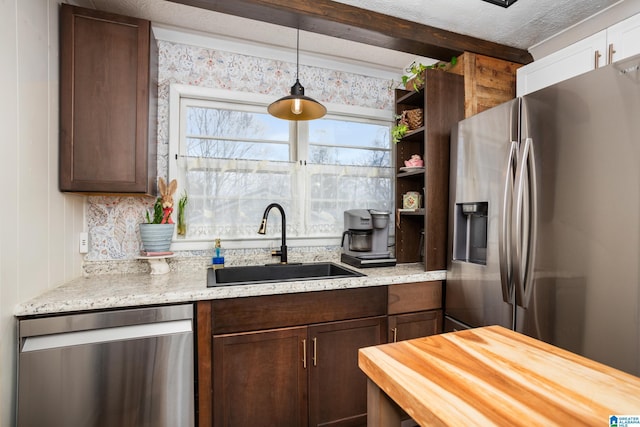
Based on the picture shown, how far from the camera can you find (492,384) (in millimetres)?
646

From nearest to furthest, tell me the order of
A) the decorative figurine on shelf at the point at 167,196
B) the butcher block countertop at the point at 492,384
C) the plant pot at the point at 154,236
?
1. the butcher block countertop at the point at 492,384
2. the plant pot at the point at 154,236
3. the decorative figurine on shelf at the point at 167,196

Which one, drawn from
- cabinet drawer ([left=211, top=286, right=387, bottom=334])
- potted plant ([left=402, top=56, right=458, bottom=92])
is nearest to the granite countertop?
cabinet drawer ([left=211, top=286, right=387, bottom=334])

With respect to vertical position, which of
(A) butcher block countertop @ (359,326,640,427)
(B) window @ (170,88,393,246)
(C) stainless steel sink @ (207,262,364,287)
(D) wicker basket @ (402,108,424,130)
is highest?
(D) wicker basket @ (402,108,424,130)

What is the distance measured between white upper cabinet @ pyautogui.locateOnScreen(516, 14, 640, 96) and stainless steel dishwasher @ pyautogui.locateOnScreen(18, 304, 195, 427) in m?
2.39

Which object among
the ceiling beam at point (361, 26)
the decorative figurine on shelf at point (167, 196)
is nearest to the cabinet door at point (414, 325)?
the decorative figurine on shelf at point (167, 196)

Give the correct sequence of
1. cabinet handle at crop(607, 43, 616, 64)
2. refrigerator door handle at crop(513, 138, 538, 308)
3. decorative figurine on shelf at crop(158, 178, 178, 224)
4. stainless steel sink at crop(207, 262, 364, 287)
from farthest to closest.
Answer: stainless steel sink at crop(207, 262, 364, 287)
decorative figurine on shelf at crop(158, 178, 178, 224)
cabinet handle at crop(607, 43, 616, 64)
refrigerator door handle at crop(513, 138, 538, 308)

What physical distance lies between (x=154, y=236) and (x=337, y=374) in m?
1.31

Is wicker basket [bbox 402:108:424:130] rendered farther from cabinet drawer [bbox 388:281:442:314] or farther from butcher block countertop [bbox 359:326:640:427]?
butcher block countertop [bbox 359:326:640:427]

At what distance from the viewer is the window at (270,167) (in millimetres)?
2160

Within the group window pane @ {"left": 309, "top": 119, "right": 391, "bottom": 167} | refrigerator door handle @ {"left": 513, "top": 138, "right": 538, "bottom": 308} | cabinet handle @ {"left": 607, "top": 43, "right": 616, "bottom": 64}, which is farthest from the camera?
window pane @ {"left": 309, "top": 119, "right": 391, "bottom": 167}

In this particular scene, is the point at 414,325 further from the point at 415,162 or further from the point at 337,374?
the point at 415,162

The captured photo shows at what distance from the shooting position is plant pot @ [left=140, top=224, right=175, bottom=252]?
5.96ft

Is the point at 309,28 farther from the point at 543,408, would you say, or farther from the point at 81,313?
the point at 543,408

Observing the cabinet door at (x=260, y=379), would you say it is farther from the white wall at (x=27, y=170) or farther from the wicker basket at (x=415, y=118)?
the wicker basket at (x=415, y=118)
